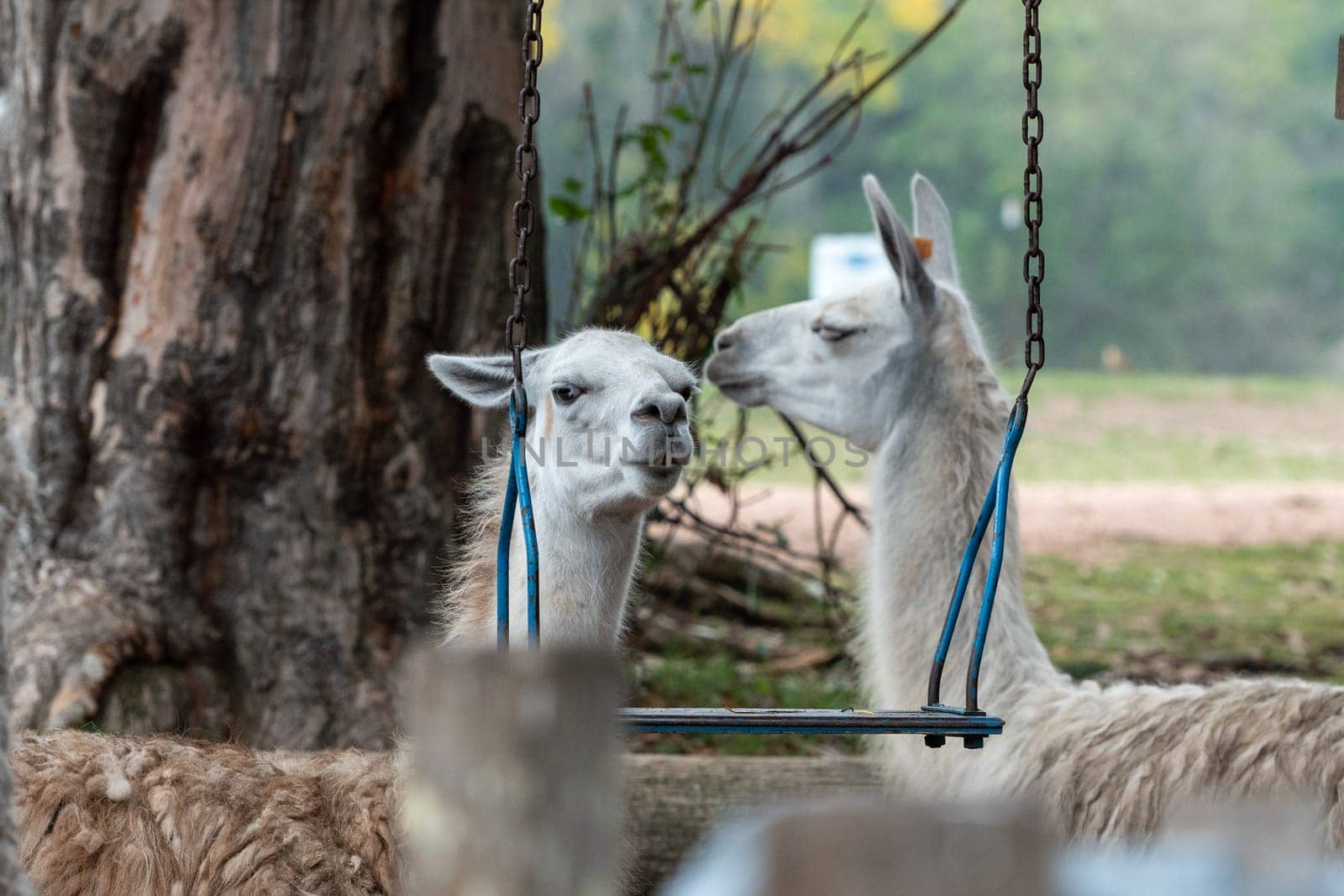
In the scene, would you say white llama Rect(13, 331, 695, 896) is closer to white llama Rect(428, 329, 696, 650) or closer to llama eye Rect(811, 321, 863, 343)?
white llama Rect(428, 329, 696, 650)

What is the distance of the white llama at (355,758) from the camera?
9.12 feet

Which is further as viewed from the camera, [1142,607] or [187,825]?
[1142,607]

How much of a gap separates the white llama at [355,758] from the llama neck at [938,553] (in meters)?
0.98

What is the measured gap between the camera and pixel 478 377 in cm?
325

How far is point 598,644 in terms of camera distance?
3.14m

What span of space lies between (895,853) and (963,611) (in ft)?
9.04

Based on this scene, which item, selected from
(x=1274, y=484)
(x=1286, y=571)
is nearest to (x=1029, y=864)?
(x=1286, y=571)

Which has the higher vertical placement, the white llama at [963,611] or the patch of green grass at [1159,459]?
the patch of green grass at [1159,459]

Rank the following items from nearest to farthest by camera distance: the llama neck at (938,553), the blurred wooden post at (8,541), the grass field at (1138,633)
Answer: the blurred wooden post at (8,541), the llama neck at (938,553), the grass field at (1138,633)

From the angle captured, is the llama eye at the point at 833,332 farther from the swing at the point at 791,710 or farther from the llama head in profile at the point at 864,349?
the swing at the point at 791,710

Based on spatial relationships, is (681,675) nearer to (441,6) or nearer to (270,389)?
(270,389)

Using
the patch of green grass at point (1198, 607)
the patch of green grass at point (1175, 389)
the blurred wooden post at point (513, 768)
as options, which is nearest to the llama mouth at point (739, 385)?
the patch of green grass at point (1198, 607)

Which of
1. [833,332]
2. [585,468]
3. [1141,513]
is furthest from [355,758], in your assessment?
[1141,513]

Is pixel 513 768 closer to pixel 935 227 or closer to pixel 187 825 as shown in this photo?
pixel 187 825
